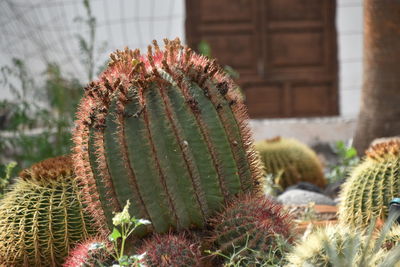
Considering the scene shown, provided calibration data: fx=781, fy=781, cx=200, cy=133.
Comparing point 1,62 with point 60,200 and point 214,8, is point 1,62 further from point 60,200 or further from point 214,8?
point 60,200

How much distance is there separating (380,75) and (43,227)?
344 cm

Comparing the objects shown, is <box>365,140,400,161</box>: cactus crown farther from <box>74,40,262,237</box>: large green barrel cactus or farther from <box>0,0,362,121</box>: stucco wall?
<box>0,0,362,121</box>: stucco wall

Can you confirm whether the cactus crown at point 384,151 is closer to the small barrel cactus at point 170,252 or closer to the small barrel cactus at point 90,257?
the small barrel cactus at point 170,252

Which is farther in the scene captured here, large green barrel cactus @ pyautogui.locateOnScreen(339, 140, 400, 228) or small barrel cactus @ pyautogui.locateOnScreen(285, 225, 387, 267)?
large green barrel cactus @ pyautogui.locateOnScreen(339, 140, 400, 228)

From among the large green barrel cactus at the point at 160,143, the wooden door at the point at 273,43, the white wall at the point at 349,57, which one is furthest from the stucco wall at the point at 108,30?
the large green barrel cactus at the point at 160,143

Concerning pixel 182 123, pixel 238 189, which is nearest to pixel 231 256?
pixel 238 189

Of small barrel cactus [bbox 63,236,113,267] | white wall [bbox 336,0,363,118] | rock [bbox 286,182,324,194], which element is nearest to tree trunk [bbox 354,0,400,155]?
rock [bbox 286,182,324,194]

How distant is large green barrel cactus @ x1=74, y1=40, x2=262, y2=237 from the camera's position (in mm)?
2510

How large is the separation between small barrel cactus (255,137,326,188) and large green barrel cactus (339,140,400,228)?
1992mm

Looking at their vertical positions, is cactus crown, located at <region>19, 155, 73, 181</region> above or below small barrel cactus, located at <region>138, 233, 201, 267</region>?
above

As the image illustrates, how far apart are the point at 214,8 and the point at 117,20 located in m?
1.23

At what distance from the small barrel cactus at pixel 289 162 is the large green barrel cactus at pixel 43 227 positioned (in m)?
2.61

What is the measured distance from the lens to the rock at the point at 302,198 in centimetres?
457

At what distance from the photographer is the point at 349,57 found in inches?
371
